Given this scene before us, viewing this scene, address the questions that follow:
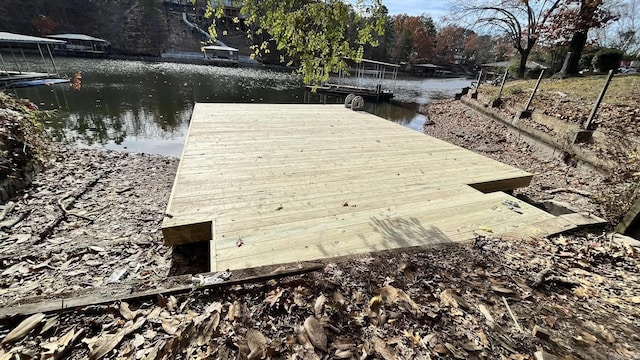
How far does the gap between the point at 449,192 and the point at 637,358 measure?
6.85 feet

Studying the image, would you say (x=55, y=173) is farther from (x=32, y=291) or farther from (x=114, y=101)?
(x=114, y=101)

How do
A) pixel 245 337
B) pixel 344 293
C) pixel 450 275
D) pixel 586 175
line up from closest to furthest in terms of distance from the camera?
1. pixel 245 337
2. pixel 344 293
3. pixel 450 275
4. pixel 586 175

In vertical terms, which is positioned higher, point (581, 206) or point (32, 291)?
point (581, 206)

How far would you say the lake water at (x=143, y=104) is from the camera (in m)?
8.30

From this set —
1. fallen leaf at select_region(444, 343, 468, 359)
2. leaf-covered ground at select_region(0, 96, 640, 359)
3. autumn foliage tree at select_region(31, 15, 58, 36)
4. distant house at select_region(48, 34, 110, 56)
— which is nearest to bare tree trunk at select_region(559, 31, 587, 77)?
leaf-covered ground at select_region(0, 96, 640, 359)

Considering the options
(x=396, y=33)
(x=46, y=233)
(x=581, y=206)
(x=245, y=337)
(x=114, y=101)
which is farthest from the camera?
(x=396, y=33)

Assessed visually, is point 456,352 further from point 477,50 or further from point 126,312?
point 477,50

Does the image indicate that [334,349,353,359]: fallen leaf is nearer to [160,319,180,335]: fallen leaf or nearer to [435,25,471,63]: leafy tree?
[160,319,180,335]: fallen leaf

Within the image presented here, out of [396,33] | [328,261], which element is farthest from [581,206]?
[396,33]

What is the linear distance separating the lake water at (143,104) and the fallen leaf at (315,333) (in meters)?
7.45

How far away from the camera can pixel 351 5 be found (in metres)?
2.64

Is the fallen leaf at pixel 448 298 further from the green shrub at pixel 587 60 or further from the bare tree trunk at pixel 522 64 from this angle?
the green shrub at pixel 587 60

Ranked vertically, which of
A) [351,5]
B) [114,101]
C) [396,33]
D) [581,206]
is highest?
[396,33]

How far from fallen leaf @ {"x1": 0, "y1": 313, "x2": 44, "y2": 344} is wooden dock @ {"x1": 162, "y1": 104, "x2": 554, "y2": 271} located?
2.97 feet
